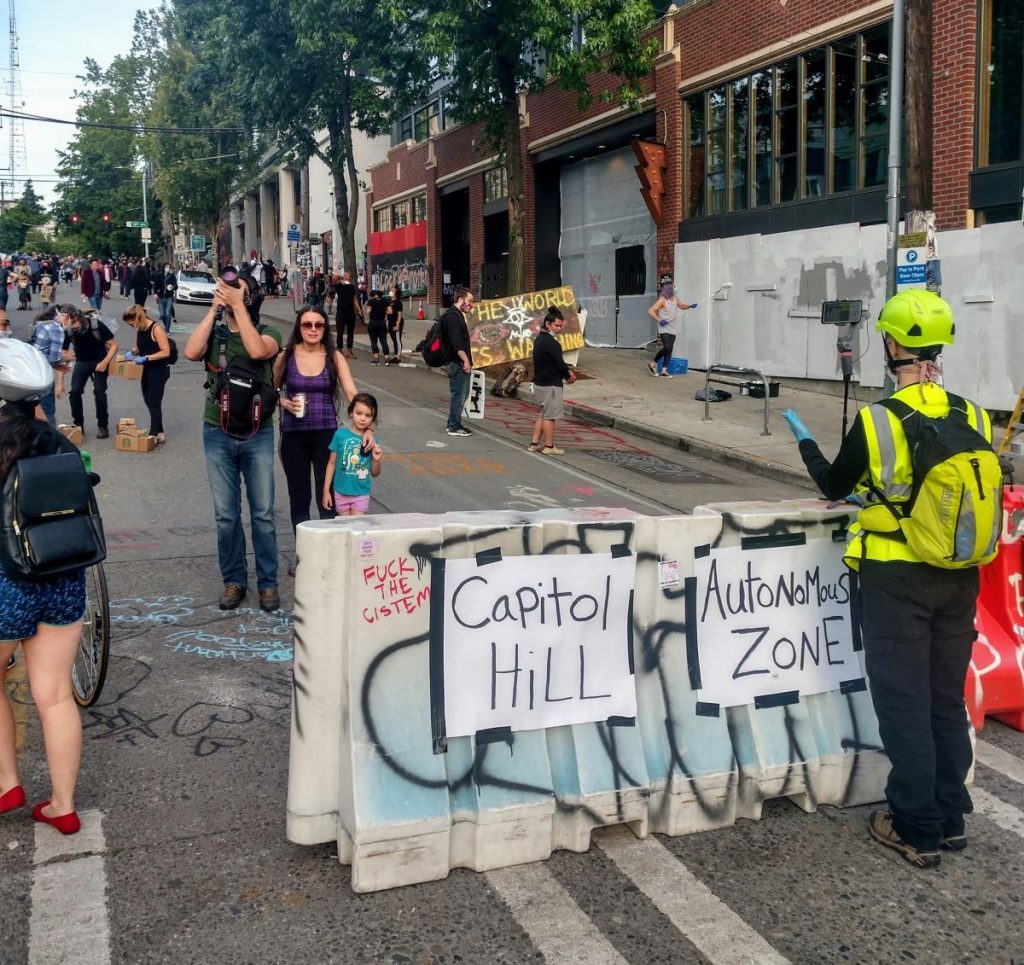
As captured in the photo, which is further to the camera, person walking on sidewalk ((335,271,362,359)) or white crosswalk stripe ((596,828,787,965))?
person walking on sidewalk ((335,271,362,359))

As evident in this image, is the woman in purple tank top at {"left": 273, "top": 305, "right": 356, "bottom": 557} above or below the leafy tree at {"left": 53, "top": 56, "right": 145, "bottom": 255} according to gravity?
below

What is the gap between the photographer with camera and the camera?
640 centimetres

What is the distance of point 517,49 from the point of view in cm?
2034

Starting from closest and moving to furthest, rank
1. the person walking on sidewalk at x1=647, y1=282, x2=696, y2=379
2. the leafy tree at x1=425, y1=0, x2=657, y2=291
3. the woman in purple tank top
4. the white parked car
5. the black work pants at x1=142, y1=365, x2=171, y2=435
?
1. the woman in purple tank top
2. the black work pants at x1=142, y1=365, x2=171, y2=435
3. the leafy tree at x1=425, y1=0, x2=657, y2=291
4. the person walking on sidewalk at x1=647, y1=282, x2=696, y2=379
5. the white parked car

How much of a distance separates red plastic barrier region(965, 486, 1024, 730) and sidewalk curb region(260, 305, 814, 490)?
668 cm

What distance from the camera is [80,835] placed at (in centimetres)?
388

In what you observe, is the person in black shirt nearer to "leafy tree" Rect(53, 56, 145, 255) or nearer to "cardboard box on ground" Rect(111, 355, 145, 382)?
"cardboard box on ground" Rect(111, 355, 145, 382)

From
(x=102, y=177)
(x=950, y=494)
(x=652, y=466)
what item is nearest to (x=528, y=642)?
(x=950, y=494)

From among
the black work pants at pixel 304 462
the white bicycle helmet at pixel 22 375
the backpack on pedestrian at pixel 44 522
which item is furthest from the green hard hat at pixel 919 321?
the black work pants at pixel 304 462

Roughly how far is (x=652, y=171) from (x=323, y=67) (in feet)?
34.5

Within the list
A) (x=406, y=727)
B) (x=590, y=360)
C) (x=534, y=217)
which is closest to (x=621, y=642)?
(x=406, y=727)

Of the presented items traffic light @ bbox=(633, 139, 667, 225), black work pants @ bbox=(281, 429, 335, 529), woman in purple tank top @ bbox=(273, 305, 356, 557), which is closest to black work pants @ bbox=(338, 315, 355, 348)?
traffic light @ bbox=(633, 139, 667, 225)

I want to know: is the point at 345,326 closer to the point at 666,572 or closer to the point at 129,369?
the point at 129,369

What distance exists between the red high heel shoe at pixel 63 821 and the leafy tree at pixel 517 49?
17.5m
